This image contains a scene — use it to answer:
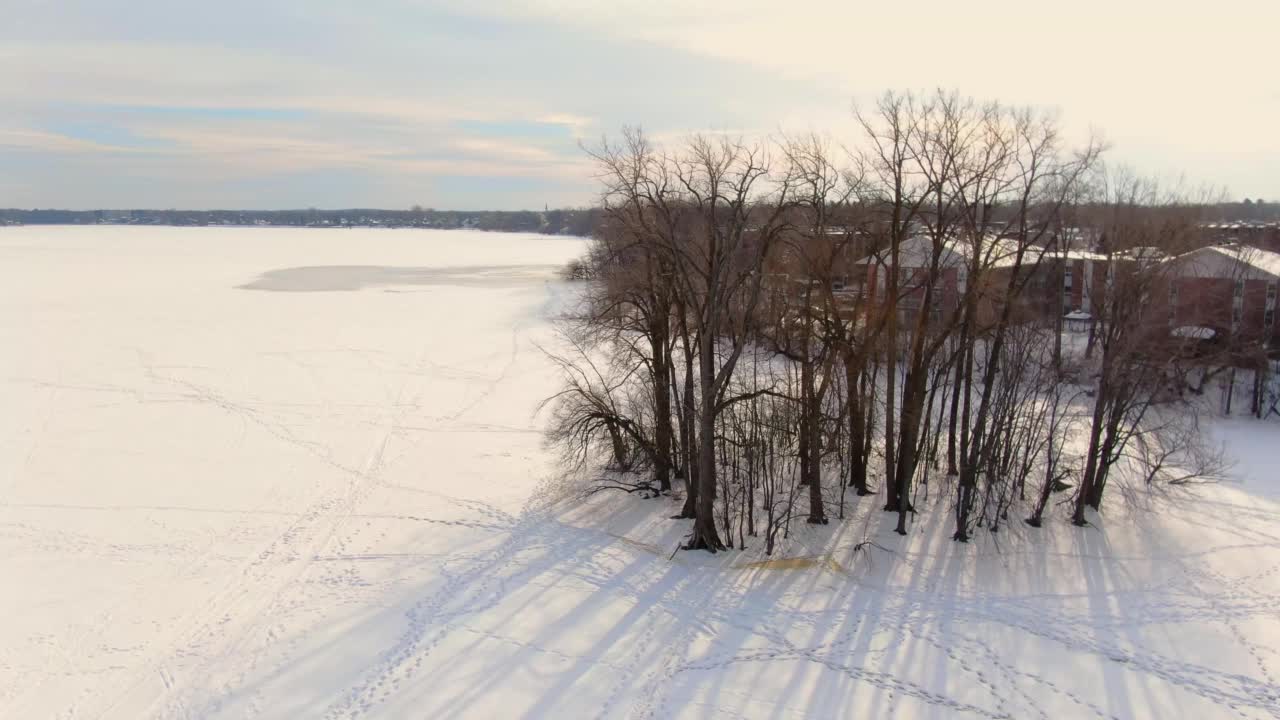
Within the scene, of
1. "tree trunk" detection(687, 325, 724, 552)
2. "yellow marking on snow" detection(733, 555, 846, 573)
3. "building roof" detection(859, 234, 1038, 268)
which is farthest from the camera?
"building roof" detection(859, 234, 1038, 268)

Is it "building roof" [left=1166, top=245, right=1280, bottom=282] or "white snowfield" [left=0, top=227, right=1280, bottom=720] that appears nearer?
"white snowfield" [left=0, top=227, right=1280, bottom=720]

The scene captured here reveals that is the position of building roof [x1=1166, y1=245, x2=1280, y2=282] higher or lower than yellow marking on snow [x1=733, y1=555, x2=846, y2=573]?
higher

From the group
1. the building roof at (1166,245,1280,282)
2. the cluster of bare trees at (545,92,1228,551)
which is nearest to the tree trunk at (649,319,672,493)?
the cluster of bare trees at (545,92,1228,551)

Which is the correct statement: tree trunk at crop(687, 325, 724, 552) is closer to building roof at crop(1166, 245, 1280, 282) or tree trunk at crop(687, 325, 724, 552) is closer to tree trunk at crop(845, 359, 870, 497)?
tree trunk at crop(845, 359, 870, 497)

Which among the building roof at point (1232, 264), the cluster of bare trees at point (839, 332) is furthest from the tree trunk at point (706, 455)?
the building roof at point (1232, 264)

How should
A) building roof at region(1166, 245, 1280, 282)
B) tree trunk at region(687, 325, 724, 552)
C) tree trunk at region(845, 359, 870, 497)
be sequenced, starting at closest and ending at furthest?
tree trunk at region(687, 325, 724, 552)
tree trunk at region(845, 359, 870, 497)
building roof at region(1166, 245, 1280, 282)

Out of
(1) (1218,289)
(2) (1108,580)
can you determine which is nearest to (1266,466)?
(1) (1218,289)

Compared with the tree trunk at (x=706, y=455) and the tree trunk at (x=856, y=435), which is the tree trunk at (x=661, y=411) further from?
the tree trunk at (x=856, y=435)

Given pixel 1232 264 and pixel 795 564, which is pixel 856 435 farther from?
pixel 1232 264

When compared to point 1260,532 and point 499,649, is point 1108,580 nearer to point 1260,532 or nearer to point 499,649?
point 1260,532

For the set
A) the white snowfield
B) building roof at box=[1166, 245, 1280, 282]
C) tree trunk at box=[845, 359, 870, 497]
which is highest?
building roof at box=[1166, 245, 1280, 282]
